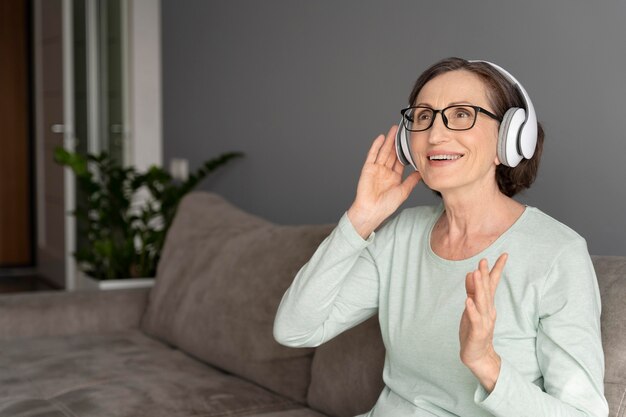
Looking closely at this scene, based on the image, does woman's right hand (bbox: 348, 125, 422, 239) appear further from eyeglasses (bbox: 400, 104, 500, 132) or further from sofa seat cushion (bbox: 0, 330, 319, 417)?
sofa seat cushion (bbox: 0, 330, 319, 417)

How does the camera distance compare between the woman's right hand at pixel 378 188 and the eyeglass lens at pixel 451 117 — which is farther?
the woman's right hand at pixel 378 188

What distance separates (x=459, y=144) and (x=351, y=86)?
1.38 metres

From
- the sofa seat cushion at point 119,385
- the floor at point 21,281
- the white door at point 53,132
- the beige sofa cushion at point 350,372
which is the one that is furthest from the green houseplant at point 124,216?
the floor at point 21,281

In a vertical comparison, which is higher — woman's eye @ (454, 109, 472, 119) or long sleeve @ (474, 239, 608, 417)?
woman's eye @ (454, 109, 472, 119)

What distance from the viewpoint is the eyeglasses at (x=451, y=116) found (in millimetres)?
1571

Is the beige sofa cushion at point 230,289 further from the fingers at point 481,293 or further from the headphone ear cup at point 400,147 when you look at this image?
the fingers at point 481,293

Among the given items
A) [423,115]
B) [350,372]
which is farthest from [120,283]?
[423,115]

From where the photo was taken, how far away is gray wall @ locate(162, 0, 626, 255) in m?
2.04

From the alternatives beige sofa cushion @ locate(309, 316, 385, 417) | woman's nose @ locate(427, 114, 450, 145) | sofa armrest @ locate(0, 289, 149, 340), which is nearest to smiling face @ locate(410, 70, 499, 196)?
woman's nose @ locate(427, 114, 450, 145)

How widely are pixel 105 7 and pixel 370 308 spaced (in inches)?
149

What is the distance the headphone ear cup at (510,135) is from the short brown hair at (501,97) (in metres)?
0.04

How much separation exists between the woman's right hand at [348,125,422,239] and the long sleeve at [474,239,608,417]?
37cm

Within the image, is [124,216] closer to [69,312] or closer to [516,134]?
[69,312]

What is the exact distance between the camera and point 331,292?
67.3 inches
